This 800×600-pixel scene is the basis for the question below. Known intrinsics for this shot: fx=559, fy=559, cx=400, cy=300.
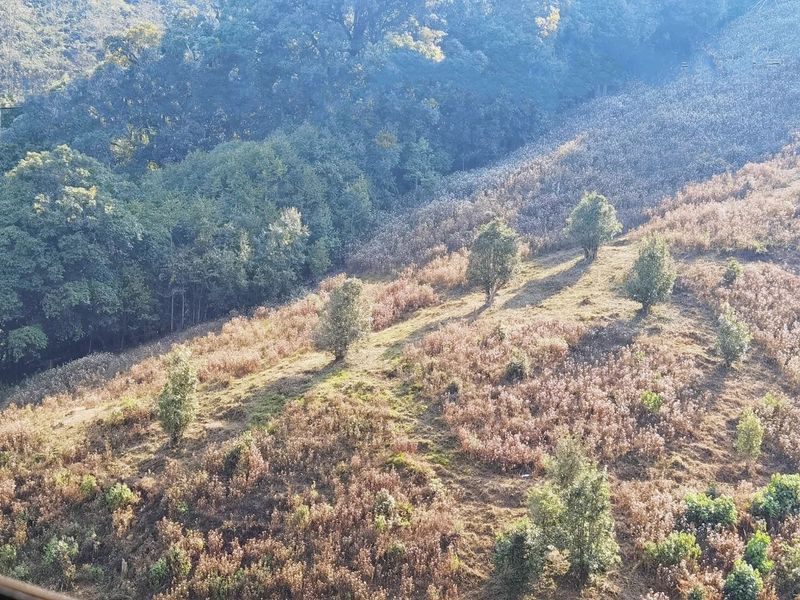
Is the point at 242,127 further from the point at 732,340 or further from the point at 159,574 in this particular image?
the point at 159,574

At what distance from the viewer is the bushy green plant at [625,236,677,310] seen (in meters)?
23.5

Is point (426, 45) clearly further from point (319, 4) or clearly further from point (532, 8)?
point (532, 8)

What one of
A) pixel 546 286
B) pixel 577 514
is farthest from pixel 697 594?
pixel 546 286

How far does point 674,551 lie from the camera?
40.2 ft

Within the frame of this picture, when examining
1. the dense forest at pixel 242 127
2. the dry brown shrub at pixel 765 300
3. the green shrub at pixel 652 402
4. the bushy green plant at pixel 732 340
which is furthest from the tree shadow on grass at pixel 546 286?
the dense forest at pixel 242 127

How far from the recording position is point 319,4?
58344 mm

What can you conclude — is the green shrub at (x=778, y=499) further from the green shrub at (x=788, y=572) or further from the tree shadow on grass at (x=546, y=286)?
the tree shadow on grass at (x=546, y=286)

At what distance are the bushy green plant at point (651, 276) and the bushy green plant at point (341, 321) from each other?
11.9m

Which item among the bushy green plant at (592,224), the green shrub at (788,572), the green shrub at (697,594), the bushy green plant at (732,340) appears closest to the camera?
the green shrub at (697,594)

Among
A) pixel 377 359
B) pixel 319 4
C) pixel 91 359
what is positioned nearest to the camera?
pixel 377 359

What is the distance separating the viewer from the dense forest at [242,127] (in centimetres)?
3203

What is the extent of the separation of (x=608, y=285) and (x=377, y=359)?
43.0 feet

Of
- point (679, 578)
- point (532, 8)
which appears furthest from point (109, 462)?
point (532, 8)

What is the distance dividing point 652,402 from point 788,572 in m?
6.24
